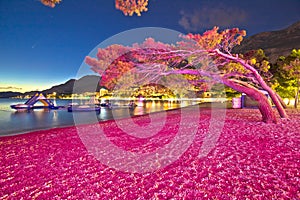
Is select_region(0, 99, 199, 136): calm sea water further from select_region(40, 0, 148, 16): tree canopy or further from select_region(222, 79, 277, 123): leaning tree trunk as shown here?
select_region(222, 79, 277, 123): leaning tree trunk

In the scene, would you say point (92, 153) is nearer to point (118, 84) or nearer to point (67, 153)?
point (67, 153)

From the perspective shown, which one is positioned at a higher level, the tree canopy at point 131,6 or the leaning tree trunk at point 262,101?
the tree canopy at point 131,6

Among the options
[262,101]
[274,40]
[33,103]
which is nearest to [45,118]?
[33,103]

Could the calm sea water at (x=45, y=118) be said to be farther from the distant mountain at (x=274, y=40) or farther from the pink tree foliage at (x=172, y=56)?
the distant mountain at (x=274, y=40)

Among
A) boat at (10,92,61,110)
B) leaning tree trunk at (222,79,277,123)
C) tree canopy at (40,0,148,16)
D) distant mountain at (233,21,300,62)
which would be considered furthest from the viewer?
boat at (10,92,61,110)

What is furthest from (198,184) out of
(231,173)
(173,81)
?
(173,81)

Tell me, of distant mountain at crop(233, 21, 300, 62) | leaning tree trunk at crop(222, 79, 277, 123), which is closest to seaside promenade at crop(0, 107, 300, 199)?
leaning tree trunk at crop(222, 79, 277, 123)

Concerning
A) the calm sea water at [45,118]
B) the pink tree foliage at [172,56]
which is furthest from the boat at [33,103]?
the pink tree foliage at [172,56]

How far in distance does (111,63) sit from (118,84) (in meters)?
1.01

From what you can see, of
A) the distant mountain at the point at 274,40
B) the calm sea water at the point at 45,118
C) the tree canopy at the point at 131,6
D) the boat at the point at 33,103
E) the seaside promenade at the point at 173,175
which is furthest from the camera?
the boat at the point at 33,103

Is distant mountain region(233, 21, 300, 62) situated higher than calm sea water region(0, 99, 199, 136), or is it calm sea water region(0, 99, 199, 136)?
distant mountain region(233, 21, 300, 62)

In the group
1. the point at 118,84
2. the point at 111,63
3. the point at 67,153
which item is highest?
the point at 111,63

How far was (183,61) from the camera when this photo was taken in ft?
23.2

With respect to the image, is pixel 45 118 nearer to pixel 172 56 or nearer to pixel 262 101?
pixel 172 56
